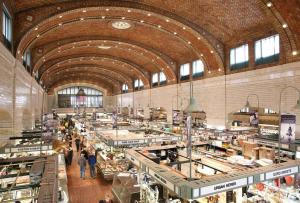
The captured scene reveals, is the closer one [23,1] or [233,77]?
[23,1]

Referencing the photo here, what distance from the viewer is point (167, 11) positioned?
1248 centimetres

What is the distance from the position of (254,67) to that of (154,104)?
44.3 ft

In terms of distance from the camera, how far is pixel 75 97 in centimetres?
4506

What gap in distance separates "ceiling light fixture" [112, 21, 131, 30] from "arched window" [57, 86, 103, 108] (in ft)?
99.6

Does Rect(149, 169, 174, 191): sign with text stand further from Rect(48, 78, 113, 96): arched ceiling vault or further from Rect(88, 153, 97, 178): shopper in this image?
Rect(48, 78, 113, 96): arched ceiling vault

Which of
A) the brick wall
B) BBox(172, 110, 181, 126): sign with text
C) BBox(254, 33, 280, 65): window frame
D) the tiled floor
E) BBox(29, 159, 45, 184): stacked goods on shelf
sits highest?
BBox(254, 33, 280, 65): window frame

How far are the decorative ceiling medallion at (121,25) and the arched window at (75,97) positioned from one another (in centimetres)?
3034

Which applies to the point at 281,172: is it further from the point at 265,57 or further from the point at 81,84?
the point at 81,84

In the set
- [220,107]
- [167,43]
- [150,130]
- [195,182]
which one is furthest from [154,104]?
[195,182]

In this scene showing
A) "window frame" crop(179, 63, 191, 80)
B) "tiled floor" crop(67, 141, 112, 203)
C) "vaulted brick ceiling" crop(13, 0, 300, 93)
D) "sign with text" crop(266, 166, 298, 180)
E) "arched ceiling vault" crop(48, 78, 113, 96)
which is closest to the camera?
"sign with text" crop(266, 166, 298, 180)

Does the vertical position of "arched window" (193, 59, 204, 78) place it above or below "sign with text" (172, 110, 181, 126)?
above

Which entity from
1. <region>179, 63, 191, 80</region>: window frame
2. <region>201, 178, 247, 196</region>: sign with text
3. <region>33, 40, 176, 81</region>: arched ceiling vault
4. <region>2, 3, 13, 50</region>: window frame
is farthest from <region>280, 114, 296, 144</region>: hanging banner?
<region>33, 40, 176, 81</region>: arched ceiling vault

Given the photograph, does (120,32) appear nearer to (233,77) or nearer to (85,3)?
(85,3)

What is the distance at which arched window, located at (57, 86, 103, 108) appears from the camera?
44.6m
